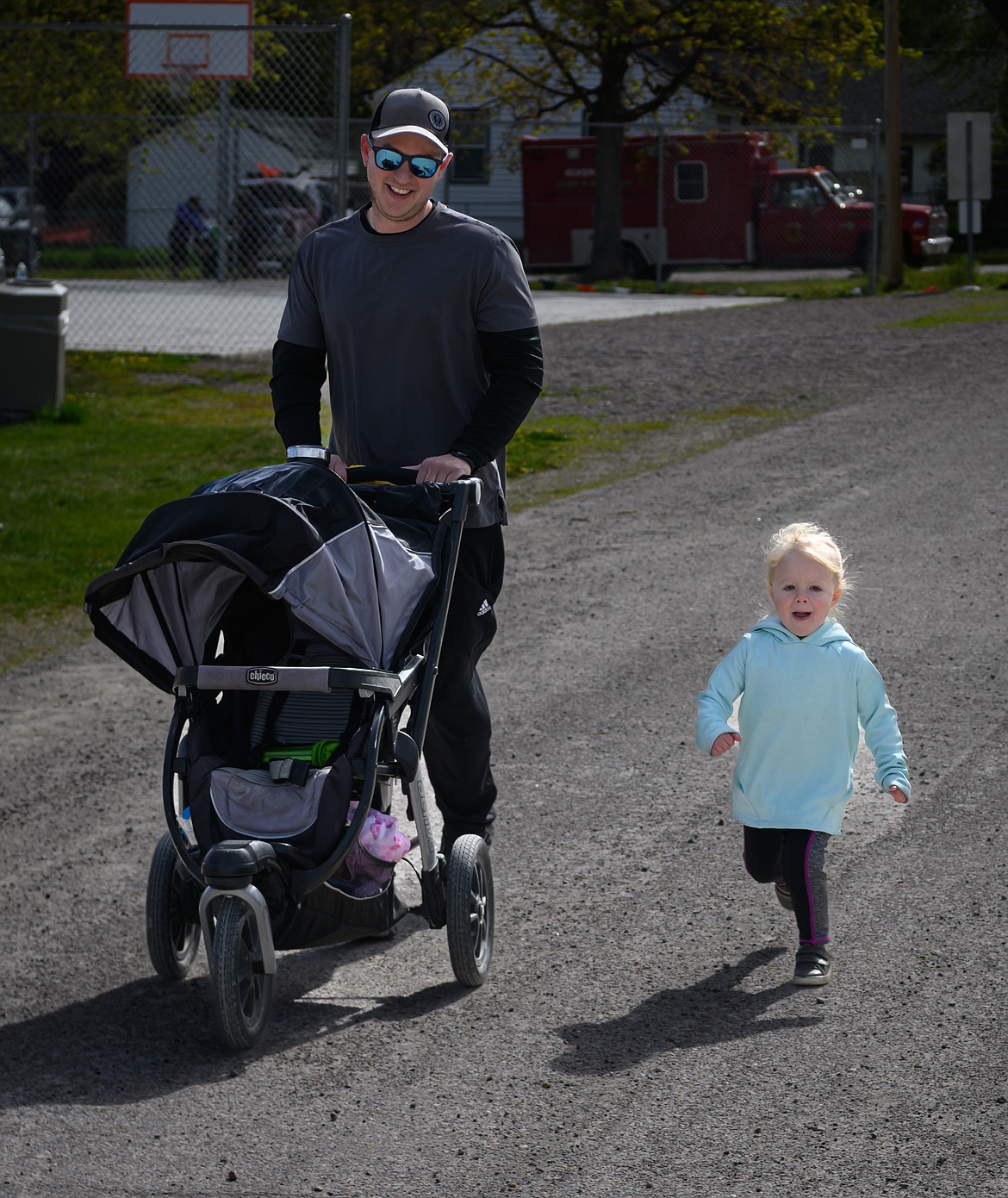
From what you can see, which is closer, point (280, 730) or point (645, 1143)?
point (645, 1143)

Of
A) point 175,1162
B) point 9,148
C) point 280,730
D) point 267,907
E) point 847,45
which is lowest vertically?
point 175,1162

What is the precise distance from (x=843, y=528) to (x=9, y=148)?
26.1 m

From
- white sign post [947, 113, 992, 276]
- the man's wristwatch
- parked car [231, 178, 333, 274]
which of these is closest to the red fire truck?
white sign post [947, 113, 992, 276]

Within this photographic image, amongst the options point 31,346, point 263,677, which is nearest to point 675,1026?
point 263,677

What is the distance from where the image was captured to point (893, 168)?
24766 millimetres

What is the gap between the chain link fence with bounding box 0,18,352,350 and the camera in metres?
15.7

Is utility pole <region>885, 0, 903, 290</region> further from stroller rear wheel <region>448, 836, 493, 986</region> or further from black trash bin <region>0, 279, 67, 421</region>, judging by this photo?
stroller rear wheel <region>448, 836, 493, 986</region>

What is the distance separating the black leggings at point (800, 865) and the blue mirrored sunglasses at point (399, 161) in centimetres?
193

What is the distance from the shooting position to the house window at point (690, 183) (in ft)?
108

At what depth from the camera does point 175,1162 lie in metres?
3.46

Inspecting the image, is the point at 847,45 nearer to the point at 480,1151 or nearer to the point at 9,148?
the point at 9,148

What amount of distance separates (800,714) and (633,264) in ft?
99.2

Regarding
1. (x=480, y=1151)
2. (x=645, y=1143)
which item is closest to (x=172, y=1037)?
(x=480, y=1151)

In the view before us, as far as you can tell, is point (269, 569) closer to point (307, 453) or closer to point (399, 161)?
point (307, 453)
